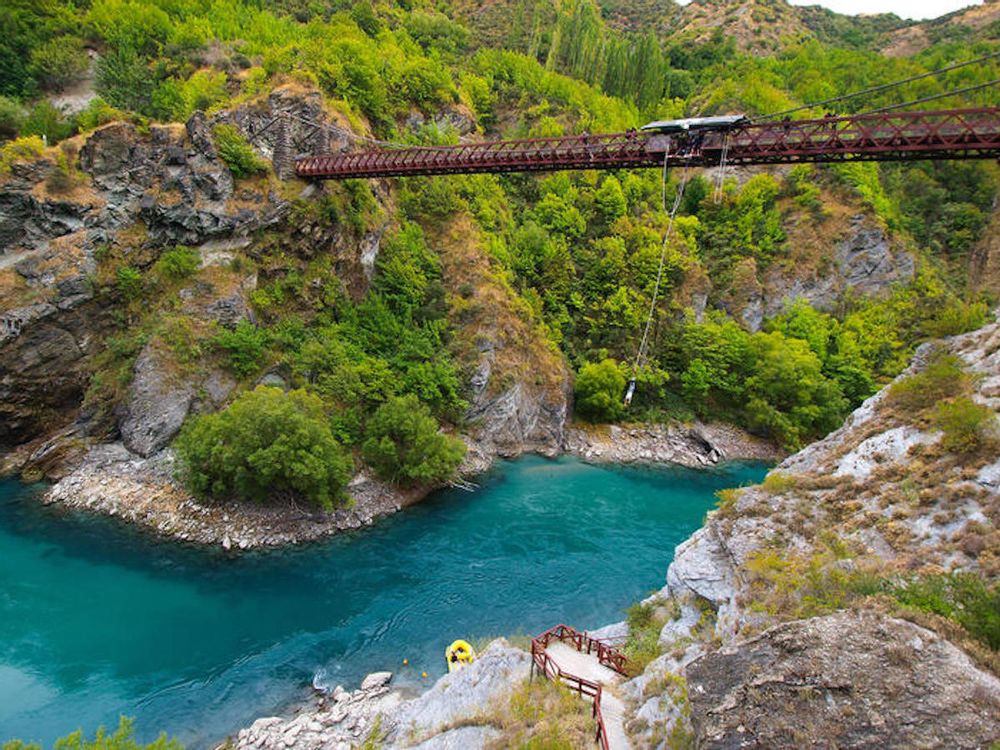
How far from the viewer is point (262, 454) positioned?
15.4 meters

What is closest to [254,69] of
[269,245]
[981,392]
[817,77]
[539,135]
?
[269,245]

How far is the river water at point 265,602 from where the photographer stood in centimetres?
1061

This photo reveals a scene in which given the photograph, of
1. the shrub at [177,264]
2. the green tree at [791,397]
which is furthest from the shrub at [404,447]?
the green tree at [791,397]

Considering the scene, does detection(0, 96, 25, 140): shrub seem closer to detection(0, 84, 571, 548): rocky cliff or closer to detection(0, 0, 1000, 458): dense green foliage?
detection(0, 0, 1000, 458): dense green foliage

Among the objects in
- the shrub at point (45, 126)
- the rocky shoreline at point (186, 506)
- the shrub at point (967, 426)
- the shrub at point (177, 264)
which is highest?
the shrub at point (45, 126)

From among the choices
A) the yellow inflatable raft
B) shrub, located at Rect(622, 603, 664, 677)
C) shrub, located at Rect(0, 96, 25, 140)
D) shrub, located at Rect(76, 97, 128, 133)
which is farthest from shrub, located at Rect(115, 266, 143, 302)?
shrub, located at Rect(622, 603, 664, 677)

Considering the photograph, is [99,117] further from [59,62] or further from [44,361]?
[44,361]

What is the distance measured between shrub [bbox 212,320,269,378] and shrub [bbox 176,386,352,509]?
3315mm

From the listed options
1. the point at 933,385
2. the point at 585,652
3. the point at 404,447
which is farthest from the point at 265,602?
the point at 933,385

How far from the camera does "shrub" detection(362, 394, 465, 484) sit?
18891 mm

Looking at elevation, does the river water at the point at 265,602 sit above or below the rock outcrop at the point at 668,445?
above

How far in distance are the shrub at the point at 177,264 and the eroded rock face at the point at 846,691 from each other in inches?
908

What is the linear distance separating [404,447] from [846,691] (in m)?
16.7

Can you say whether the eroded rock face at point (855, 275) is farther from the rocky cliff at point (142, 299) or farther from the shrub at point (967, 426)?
the shrub at point (967, 426)
